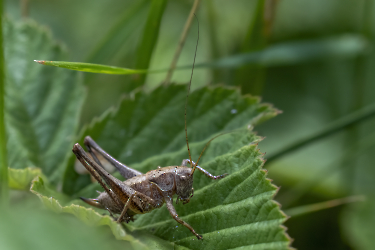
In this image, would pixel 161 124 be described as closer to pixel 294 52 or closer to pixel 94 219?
pixel 94 219

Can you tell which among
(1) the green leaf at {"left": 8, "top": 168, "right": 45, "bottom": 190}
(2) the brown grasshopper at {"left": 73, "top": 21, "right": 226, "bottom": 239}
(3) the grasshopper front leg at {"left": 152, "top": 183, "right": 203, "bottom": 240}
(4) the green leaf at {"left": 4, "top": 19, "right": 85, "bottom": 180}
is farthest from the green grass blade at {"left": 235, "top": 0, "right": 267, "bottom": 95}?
(1) the green leaf at {"left": 8, "top": 168, "right": 45, "bottom": 190}

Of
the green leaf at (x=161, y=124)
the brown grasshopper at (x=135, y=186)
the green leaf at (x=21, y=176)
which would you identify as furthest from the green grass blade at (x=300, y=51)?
the green leaf at (x=21, y=176)

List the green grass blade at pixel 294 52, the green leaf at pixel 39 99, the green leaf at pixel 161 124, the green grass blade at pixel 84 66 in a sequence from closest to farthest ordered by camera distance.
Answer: the green grass blade at pixel 84 66 → the green leaf at pixel 161 124 → the green leaf at pixel 39 99 → the green grass blade at pixel 294 52

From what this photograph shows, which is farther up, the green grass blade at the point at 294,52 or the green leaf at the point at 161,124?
the green grass blade at the point at 294,52

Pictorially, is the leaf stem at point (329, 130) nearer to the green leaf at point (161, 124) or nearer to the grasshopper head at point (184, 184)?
the green leaf at point (161, 124)

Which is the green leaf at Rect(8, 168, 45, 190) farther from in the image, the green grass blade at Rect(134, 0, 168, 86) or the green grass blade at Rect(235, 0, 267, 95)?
the green grass blade at Rect(235, 0, 267, 95)

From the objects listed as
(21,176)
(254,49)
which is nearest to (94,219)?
(21,176)

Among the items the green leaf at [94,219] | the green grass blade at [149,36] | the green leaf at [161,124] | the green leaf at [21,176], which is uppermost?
the green grass blade at [149,36]
